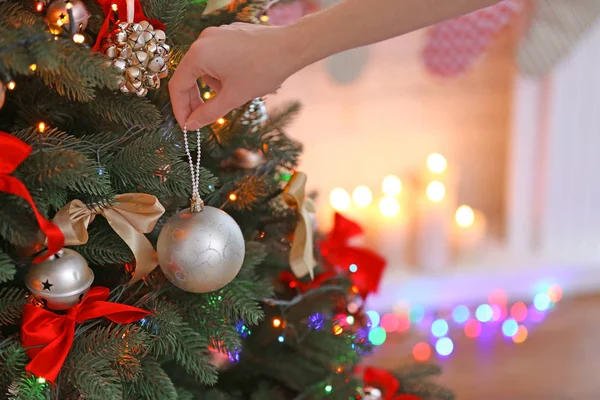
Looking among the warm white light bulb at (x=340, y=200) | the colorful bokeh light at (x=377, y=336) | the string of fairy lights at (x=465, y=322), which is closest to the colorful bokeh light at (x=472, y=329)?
the string of fairy lights at (x=465, y=322)

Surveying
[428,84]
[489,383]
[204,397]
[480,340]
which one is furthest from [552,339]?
[204,397]

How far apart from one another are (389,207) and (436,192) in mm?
136

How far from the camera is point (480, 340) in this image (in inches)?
68.7

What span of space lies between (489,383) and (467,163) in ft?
2.56

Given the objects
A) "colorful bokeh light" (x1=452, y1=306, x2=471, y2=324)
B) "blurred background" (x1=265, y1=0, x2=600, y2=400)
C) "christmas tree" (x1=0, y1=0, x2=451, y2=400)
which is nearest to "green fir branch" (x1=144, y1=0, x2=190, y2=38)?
"christmas tree" (x1=0, y1=0, x2=451, y2=400)

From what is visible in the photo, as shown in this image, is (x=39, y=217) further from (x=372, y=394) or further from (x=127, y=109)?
(x=372, y=394)

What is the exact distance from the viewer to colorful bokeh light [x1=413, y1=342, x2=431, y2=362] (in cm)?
165

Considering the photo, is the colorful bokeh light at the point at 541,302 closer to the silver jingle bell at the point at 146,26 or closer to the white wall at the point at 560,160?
the white wall at the point at 560,160

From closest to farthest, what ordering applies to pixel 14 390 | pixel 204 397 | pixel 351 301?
pixel 14 390 < pixel 204 397 < pixel 351 301

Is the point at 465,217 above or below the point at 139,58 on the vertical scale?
below

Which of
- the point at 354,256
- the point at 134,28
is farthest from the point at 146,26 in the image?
the point at 354,256

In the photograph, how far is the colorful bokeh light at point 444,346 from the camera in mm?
1686

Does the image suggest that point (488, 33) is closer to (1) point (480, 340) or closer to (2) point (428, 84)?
(2) point (428, 84)

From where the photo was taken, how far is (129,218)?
61 centimetres
